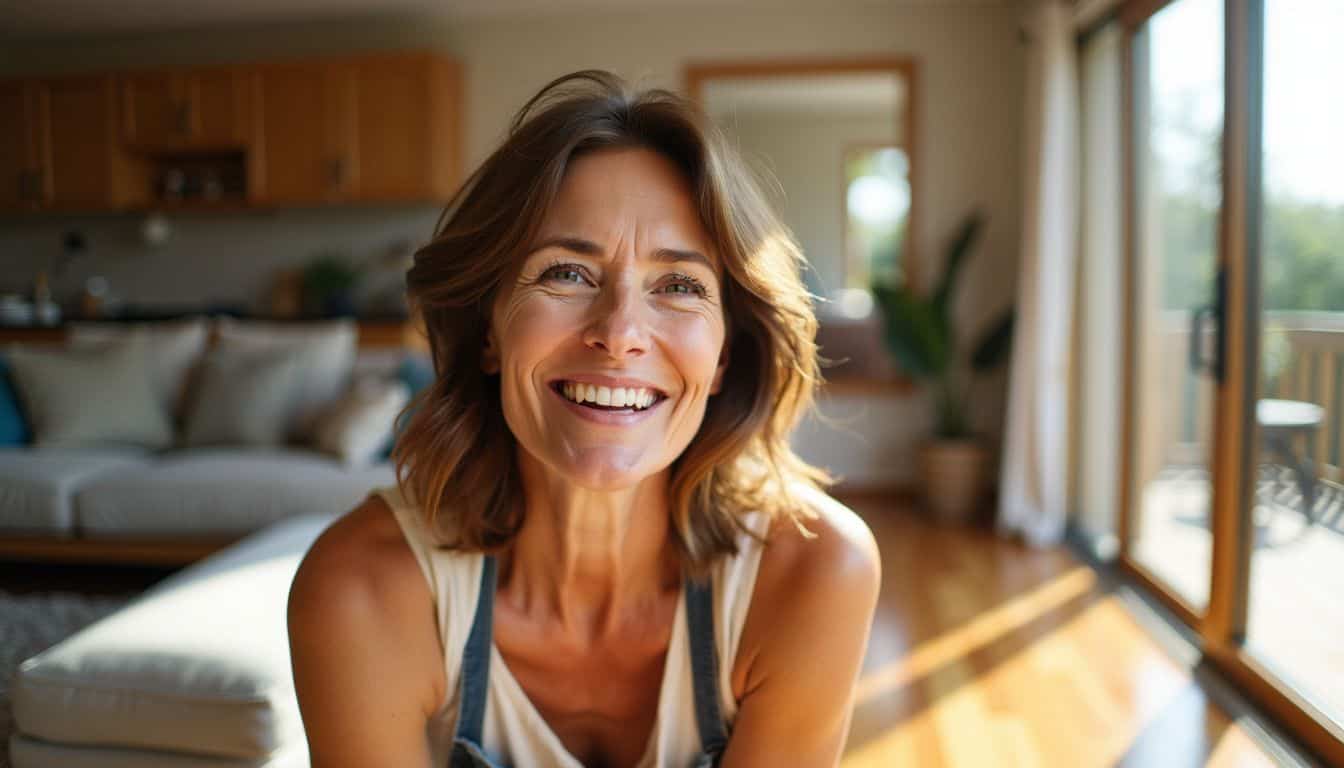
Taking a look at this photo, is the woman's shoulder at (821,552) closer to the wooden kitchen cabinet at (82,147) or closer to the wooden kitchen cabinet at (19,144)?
the wooden kitchen cabinet at (82,147)

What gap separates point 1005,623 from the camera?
10.7 feet

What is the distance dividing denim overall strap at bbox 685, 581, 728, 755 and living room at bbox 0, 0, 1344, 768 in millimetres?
160

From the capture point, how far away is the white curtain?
429cm

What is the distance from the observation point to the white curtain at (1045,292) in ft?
14.1

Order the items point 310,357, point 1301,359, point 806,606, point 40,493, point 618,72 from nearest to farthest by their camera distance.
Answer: point 806,606 → point 1301,359 → point 40,493 → point 310,357 → point 618,72

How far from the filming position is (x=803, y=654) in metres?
1.09

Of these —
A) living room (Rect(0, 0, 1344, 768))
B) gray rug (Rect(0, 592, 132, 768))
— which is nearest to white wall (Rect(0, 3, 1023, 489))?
living room (Rect(0, 0, 1344, 768))

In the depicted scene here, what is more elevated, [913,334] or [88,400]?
[913,334]

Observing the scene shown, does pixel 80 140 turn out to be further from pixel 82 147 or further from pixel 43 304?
pixel 43 304

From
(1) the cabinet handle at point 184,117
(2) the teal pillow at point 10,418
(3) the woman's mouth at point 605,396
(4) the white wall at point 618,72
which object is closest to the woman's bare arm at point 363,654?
(3) the woman's mouth at point 605,396

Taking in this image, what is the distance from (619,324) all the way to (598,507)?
0.28 m

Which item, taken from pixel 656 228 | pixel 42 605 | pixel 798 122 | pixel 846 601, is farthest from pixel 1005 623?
pixel 798 122

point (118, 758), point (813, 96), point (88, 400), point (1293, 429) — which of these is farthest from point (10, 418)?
point (813, 96)

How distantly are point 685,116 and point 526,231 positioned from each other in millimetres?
219
